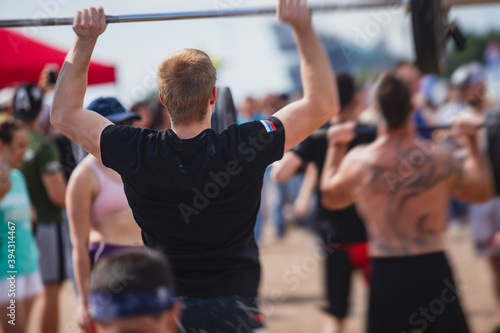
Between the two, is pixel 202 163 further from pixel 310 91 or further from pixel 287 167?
pixel 287 167

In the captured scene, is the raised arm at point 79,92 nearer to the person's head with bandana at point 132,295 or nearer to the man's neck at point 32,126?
the person's head with bandana at point 132,295

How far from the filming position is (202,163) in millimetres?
2305

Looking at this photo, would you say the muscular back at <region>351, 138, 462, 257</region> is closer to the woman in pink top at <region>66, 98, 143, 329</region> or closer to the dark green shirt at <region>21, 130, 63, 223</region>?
the woman in pink top at <region>66, 98, 143, 329</region>

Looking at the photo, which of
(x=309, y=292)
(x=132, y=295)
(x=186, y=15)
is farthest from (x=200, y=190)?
(x=309, y=292)

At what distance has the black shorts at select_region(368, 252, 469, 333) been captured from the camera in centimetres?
367

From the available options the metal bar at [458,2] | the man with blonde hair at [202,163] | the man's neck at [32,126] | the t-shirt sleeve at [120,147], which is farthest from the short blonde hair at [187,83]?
the man's neck at [32,126]

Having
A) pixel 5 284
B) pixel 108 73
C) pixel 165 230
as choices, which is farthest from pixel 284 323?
pixel 165 230

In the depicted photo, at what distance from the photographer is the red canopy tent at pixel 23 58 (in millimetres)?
7203

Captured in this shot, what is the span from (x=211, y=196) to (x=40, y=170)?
383cm

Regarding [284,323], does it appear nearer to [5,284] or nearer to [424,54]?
[5,284]

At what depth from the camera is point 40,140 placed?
573 centimetres

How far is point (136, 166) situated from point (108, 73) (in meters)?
5.61

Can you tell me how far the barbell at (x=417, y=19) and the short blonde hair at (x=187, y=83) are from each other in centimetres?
43

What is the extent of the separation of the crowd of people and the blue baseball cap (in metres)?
0.01
